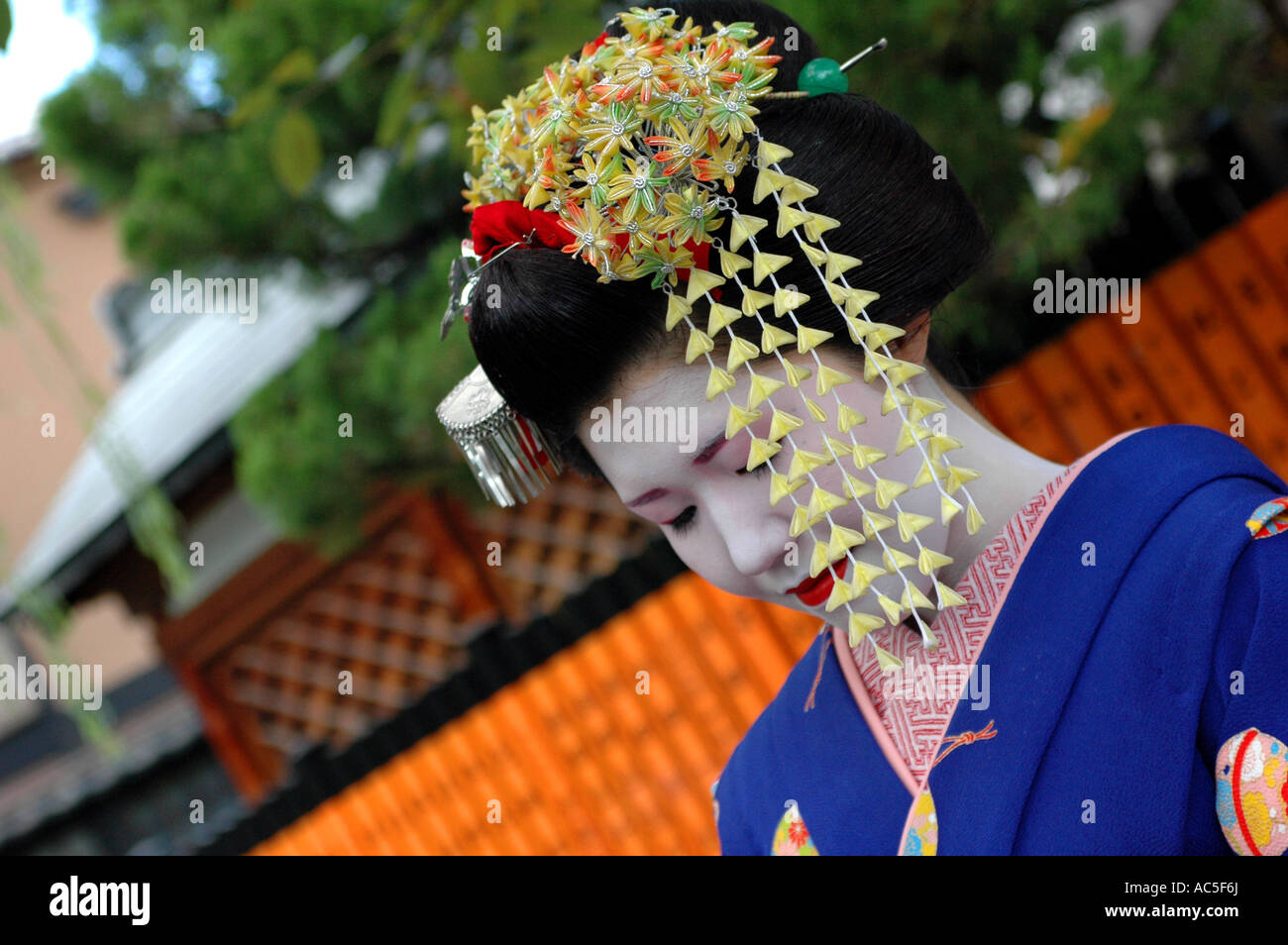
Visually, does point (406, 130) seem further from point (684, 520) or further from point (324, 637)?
point (324, 637)

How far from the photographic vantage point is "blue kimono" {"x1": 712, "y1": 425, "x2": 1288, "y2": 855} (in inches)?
39.4

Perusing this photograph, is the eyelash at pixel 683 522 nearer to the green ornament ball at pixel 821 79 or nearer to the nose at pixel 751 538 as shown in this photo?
the nose at pixel 751 538

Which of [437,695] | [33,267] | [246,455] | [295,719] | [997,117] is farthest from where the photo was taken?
[295,719]

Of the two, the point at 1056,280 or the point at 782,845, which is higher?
the point at 1056,280

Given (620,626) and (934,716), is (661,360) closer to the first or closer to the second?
(934,716)

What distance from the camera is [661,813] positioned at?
421 centimetres

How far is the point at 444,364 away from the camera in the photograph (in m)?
3.40

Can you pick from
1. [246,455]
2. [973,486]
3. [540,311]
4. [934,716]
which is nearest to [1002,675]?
[934,716]

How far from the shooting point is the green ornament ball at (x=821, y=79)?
119cm

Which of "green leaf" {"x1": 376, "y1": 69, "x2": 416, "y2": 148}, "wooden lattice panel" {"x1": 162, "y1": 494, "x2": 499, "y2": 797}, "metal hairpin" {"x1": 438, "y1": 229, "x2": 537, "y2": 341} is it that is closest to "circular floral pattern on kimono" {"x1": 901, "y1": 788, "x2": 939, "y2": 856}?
"metal hairpin" {"x1": 438, "y1": 229, "x2": 537, "y2": 341}

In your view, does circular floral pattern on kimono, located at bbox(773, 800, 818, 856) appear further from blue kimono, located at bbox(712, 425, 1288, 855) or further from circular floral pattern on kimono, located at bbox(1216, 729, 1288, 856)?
circular floral pattern on kimono, located at bbox(1216, 729, 1288, 856)

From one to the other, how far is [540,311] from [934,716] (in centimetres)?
60

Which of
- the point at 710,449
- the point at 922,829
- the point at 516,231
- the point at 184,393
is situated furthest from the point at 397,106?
the point at 184,393

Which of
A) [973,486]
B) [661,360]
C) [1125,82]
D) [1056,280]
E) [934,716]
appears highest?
[1125,82]
